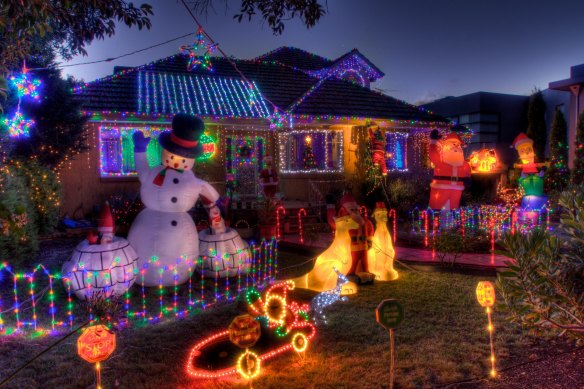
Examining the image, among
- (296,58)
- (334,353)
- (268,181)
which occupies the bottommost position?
(334,353)

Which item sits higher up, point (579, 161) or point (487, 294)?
point (579, 161)

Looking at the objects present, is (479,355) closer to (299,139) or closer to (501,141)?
(299,139)

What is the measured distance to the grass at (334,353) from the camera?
4.17 meters

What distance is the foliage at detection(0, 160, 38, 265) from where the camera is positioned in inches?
266

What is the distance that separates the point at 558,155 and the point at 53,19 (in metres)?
20.8

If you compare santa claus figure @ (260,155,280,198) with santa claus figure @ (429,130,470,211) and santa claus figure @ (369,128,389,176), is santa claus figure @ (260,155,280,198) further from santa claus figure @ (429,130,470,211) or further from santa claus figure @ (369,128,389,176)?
santa claus figure @ (429,130,470,211)

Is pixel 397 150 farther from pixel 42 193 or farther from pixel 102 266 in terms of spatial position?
pixel 102 266

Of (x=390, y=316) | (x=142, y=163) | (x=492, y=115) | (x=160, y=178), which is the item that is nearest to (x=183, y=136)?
(x=160, y=178)

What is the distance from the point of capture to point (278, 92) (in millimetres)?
16922

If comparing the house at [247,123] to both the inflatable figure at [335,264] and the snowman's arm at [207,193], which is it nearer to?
the snowman's arm at [207,193]

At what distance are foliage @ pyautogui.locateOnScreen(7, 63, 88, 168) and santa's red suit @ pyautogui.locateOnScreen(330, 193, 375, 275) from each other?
8289 millimetres

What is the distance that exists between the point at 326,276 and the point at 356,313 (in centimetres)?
97

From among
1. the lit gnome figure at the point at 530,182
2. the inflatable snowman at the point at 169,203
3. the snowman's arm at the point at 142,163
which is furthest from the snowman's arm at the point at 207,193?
the lit gnome figure at the point at 530,182

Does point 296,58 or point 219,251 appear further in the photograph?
point 296,58
